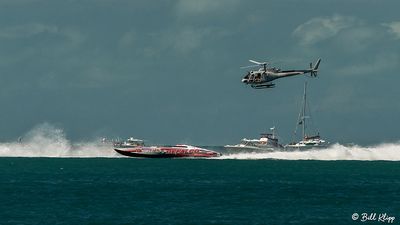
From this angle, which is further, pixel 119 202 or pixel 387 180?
pixel 387 180

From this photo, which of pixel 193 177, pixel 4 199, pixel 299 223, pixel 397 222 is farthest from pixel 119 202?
pixel 193 177

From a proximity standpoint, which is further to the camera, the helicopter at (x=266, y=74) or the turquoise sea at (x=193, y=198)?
the helicopter at (x=266, y=74)

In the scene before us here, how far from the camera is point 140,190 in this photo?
4136 inches

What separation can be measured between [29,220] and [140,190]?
1228 inches

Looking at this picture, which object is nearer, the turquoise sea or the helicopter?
the turquoise sea

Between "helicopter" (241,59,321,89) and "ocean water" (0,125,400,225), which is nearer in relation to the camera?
"ocean water" (0,125,400,225)

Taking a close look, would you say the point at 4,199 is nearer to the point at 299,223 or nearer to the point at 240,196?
the point at 240,196

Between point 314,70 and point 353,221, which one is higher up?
point 314,70

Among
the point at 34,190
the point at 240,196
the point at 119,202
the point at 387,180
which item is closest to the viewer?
the point at 119,202

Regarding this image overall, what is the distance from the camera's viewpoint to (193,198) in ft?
310

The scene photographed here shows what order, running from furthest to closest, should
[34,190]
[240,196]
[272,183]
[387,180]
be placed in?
[387,180] < [272,183] < [34,190] < [240,196]

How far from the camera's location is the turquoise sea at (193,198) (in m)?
76.9

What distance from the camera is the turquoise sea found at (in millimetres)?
76875

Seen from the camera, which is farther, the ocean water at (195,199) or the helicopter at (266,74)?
the helicopter at (266,74)
